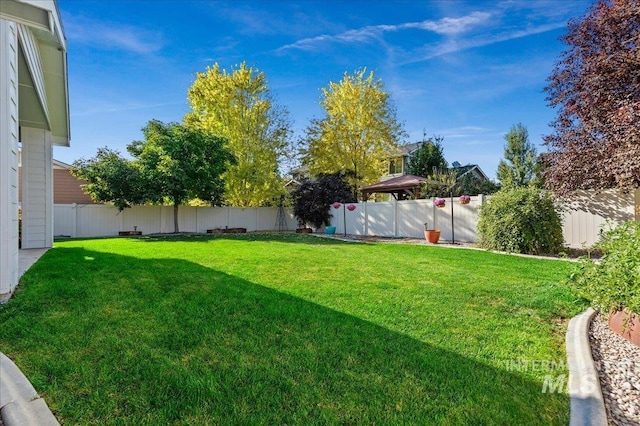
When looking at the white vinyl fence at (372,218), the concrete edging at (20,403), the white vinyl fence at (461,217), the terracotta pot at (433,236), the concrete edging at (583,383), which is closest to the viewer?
the concrete edging at (20,403)

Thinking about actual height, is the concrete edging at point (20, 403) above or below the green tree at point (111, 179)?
below

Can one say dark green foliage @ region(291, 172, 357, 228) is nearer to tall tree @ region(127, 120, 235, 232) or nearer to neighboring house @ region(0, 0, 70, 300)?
tall tree @ region(127, 120, 235, 232)

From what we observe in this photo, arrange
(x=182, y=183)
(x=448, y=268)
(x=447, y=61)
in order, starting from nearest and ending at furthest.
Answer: (x=448, y=268) → (x=447, y=61) → (x=182, y=183)

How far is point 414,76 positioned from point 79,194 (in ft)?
60.6

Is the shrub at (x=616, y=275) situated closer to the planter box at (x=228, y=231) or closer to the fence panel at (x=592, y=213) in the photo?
the fence panel at (x=592, y=213)

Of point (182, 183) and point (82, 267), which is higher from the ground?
point (182, 183)

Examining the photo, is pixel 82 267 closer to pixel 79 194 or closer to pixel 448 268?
pixel 448 268

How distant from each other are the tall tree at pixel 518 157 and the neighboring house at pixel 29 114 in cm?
2298

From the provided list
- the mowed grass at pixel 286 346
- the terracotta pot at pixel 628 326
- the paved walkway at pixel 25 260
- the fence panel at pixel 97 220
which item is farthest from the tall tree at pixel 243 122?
the terracotta pot at pixel 628 326

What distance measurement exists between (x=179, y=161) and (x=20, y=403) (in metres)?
13.7

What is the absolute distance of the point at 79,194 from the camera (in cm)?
1892

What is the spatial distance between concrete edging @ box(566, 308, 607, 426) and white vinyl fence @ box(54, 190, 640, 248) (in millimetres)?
6226

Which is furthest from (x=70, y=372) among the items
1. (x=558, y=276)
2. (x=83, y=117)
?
(x=83, y=117)

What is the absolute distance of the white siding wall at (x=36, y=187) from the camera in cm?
834
